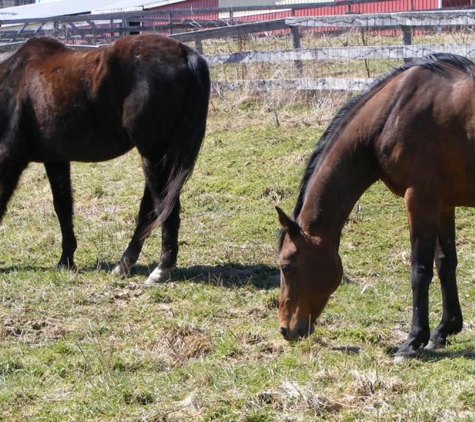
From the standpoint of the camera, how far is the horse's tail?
7332 millimetres

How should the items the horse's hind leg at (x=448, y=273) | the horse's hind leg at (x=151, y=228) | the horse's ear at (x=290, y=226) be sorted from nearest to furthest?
the horse's ear at (x=290, y=226) → the horse's hind leg at (x=448, y=273) → the horse's hind leg at (x=151, y=228)

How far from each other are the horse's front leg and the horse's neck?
381 millimetres

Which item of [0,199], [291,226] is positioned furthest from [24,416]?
[0,199]

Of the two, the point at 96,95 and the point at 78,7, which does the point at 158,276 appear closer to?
the point at 96,95

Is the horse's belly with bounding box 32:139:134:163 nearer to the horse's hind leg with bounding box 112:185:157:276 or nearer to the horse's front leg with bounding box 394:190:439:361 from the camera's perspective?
the horse's hind leg with bounding box 112:185:157:276

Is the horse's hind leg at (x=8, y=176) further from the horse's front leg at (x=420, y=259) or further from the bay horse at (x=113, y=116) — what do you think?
the horse's front leg at (x=420, y=259)

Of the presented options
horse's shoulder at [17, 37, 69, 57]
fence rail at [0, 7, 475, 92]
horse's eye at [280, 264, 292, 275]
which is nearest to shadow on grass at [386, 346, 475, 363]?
horse's eye at [280, 264, 292, 275]

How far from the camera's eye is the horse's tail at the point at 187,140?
733 centimetres

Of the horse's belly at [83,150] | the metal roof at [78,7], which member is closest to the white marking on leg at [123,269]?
the horse's belly at [83,150]

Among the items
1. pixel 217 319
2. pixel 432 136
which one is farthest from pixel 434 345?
pixel 217 319

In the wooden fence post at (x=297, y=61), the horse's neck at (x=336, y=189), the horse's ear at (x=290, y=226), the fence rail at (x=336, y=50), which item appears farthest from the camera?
the wooden fence post at (x=297, y=61)

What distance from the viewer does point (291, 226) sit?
5.42 m

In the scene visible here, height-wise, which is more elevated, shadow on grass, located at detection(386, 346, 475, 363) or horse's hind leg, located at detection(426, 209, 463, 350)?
horse's hind leg, located at detection(426, 209, 463, 350)

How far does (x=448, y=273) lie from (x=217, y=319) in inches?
67.6
